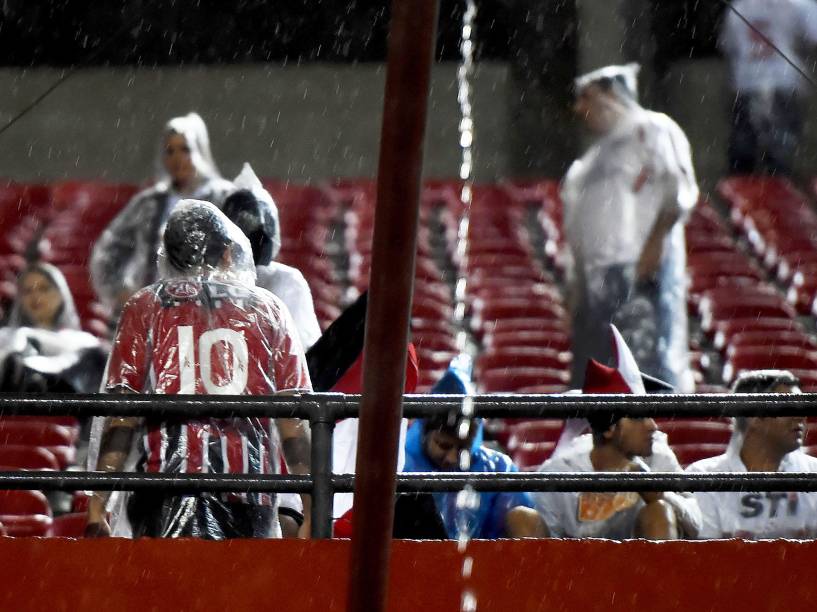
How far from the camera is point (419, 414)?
257 centimetres

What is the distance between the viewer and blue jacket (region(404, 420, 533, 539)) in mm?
3639

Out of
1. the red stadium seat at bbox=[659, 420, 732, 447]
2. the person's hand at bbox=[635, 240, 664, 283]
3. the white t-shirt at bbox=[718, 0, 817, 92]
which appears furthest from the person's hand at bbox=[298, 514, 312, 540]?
the white t-shirt at bbox=[718, 0, 817, 92]

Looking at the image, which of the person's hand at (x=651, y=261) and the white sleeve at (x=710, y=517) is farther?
the person's hand at (x=651, y=261)

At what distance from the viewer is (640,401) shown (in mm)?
2564

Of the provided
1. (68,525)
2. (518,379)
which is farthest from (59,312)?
(518,379)

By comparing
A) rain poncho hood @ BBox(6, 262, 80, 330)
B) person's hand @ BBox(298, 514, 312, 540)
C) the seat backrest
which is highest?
rain poncho hood @ BBox(6, 262, 80, 330)

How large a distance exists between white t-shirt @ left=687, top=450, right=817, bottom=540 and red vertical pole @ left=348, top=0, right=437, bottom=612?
8.53 ft

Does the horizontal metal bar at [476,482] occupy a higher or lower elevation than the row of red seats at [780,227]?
lower

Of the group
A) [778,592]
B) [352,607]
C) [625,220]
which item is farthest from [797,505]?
[352,607]

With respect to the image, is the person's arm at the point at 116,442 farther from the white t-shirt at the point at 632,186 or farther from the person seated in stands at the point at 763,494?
the white t-shirt at the point at 632,186

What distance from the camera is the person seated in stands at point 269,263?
3.78 metres

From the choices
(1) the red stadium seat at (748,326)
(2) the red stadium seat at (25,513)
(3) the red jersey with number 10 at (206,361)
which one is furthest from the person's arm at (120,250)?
(3) the red jersey with number 10 at (206,361)

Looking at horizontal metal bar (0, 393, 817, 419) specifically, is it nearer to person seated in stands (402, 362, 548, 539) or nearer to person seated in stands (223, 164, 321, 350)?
person seated in stands (402, 362, 548, 539)

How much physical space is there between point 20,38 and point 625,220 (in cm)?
559
